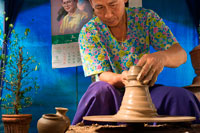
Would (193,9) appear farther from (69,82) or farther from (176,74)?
(69,82)

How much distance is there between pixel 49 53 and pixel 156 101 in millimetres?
2993

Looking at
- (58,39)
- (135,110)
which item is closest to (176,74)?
(58,39)

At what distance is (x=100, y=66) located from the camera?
204 centimetres

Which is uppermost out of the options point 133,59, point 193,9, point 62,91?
point 193,9

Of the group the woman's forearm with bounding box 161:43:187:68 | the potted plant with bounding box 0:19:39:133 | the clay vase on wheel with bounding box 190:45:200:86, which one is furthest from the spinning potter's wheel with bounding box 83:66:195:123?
the potted plant with bounding box 0:19:39:133

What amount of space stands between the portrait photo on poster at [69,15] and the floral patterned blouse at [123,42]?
213 centimetres

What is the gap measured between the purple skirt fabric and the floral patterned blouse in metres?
0.35

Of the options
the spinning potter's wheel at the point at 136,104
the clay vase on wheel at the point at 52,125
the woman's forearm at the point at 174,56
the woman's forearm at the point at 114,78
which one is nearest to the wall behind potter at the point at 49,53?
the woman's forearm at the point at 174,56

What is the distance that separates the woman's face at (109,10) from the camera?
2.03 m

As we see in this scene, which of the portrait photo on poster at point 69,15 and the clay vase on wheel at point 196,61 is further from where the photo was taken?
the portrait photo on poster at point 69,15

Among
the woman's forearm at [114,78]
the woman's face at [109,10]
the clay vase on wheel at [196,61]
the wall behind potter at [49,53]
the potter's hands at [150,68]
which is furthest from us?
the wall behind potter at [49,53]

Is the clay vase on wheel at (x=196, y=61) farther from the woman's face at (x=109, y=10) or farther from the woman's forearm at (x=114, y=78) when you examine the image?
the woman's forearm at (x=114, y=78)

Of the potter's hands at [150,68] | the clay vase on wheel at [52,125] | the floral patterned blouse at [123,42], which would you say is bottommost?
the clay vase on wheel at [52,125]

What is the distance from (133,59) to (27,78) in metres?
2.80
